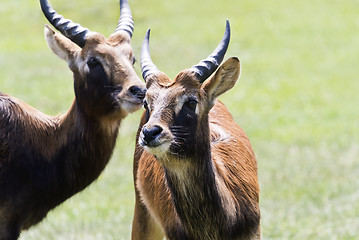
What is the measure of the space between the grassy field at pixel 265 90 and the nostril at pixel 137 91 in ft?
8.45

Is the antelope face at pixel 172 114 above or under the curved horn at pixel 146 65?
under

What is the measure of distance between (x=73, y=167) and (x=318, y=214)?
5.32 meters

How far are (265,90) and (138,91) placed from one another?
1629 cm

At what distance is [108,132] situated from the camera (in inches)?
337

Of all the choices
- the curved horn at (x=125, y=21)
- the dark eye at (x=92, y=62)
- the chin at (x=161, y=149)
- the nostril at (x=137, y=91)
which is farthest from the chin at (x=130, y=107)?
the chin at (x=161, y=149)

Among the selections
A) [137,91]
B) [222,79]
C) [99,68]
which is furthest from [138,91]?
[222,79]

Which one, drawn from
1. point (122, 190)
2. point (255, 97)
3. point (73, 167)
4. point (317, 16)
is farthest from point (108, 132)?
point (317, 16)

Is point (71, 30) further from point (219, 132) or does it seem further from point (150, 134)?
point (150, 134)

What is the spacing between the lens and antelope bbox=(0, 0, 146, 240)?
8.11m

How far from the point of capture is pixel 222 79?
6961 millimetres

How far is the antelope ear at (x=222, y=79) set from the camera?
6.89m

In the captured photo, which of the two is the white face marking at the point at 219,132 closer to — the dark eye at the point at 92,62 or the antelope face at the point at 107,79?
the antelope face at the point at 107,79

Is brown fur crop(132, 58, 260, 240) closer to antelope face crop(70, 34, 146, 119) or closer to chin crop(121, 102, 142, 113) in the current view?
chin crop(121, 102, 142, 113)

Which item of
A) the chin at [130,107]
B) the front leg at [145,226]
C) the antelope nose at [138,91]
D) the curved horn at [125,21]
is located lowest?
the front leg at [145,226]
